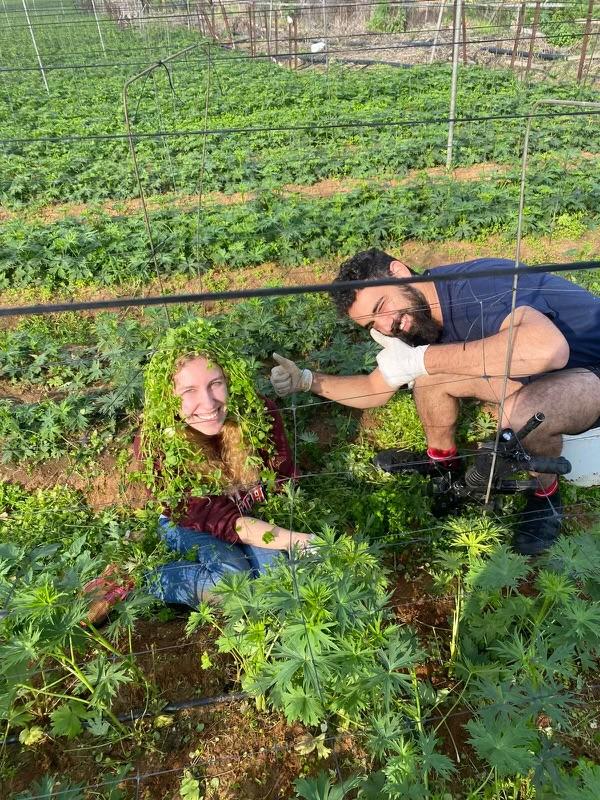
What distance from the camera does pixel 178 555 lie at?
2326 millimetres

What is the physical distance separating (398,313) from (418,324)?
13cm

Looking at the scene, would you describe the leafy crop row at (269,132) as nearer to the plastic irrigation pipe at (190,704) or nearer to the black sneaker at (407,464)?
the black sneaker at (407,464)

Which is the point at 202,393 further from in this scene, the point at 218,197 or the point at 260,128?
the point at 218,197

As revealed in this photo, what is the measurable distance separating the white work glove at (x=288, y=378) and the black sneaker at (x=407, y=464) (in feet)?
1.84

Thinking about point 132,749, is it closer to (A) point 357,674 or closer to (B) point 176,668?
(B) point 176,668

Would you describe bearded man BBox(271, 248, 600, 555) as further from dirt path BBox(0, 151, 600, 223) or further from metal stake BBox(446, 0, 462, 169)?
metal stake BBox(446, 0, 462, 169)

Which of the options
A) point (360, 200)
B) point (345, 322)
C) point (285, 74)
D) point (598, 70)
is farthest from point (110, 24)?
point (345, 322)

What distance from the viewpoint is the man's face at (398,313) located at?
2.69 metres

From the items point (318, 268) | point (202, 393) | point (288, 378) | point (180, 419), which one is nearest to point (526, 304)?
point (288, 378)

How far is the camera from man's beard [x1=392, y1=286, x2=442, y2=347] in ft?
9.05

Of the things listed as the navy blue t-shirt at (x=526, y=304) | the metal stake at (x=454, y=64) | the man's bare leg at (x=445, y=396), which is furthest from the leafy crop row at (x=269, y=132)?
the man's bare leg at (x=445, y=396)

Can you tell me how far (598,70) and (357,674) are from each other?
14.9 metres

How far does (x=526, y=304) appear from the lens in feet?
8.31

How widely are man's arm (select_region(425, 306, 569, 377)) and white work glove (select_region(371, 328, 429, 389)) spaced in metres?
0.05
